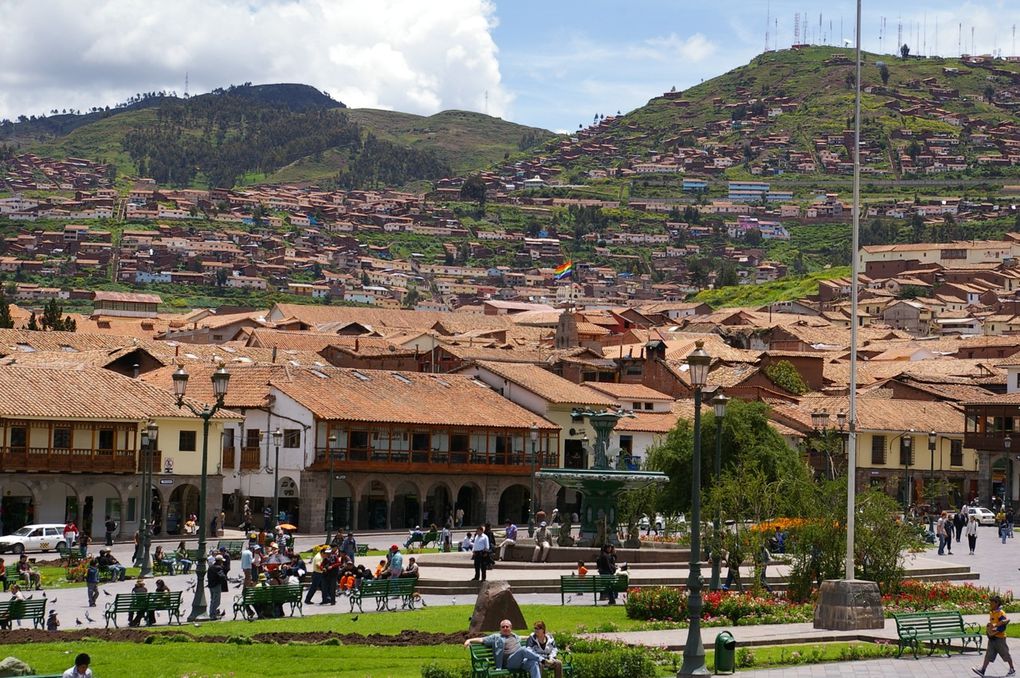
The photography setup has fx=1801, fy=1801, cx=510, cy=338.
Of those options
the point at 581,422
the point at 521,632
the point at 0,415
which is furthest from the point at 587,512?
the point at 581,422

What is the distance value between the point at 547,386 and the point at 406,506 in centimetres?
1111

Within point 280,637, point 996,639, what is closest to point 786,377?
point 280,637

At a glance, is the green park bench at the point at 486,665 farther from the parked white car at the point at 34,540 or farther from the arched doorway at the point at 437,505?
the arched doorway at the point at 437,505

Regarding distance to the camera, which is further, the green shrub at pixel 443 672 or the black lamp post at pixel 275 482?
the black lamp post at pixel 275 482

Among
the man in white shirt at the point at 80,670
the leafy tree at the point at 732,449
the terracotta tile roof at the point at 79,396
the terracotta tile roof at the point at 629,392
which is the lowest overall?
the man in white shirt at the point at 80,670

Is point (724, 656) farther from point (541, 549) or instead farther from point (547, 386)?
point (547, 386)

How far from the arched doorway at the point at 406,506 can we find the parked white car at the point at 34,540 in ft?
59.1

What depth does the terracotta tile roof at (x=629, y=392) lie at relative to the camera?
7931 centimetres

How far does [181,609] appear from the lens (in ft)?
105

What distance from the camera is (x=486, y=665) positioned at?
20.6 metres

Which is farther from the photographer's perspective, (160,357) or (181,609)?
(160,357)

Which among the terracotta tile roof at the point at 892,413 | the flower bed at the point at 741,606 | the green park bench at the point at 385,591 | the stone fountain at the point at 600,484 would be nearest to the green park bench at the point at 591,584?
the flower bed at the point at 741,606

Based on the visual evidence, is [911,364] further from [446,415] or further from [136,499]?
[136,499]

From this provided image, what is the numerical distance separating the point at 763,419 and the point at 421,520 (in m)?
13.1
